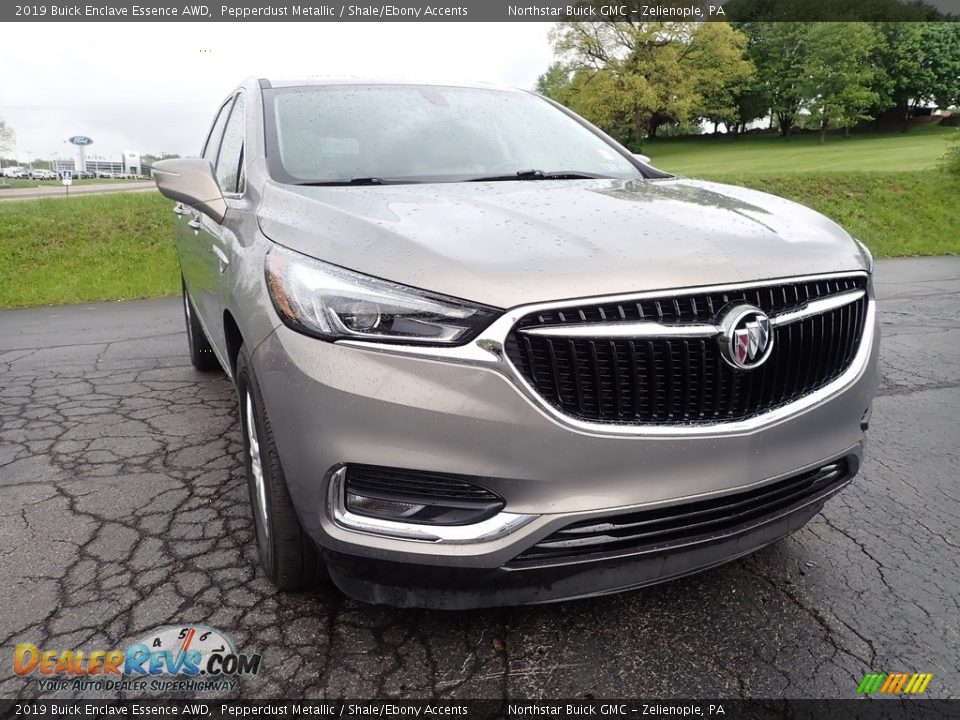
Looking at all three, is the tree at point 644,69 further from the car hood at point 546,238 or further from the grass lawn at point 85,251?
the car hood at point 546,238

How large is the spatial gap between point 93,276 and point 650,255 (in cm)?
1014

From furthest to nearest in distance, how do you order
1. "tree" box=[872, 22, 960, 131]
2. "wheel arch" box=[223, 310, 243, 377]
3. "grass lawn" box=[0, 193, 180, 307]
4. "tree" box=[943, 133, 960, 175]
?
"tree" box=[872, 22, 960, 131] → "tree" box=[943, 133, 960, 175] → "grass lawn" box=[0, 193, 180, 307] → "wheel arch" box=[223, 310, 243, 377]

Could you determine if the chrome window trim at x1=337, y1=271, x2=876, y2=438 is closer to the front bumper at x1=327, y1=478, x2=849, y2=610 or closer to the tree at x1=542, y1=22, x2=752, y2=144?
the front bumper at x1=327, y1=478, x2=849, y2=610

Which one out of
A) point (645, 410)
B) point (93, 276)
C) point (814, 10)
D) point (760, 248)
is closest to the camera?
point (645, 410)

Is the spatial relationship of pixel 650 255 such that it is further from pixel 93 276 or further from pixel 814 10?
pixel 814 10

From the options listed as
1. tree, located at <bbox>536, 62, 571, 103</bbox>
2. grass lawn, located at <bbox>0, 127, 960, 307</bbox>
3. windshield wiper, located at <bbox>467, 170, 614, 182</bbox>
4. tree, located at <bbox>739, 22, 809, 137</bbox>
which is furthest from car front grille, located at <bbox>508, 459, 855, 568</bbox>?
tree, located at <bbox>739, 22, 809, 137</bbox>

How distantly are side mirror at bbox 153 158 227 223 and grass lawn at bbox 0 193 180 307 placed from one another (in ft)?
24.4

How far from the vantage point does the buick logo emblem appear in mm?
1792

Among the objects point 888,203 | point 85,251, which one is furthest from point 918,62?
point 85,251

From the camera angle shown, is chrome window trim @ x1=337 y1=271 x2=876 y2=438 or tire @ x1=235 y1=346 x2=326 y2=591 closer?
chrome window trim @ x1=337 y1=271 x2=876 y2=438

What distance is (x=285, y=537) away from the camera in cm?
210

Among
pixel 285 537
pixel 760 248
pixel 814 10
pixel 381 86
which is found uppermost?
pixel 814 10

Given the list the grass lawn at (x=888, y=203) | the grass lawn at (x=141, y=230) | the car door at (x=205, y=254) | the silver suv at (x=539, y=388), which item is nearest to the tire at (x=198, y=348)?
the car door at (x=205, y=254)

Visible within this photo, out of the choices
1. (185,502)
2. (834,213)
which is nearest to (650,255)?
(185,502)
